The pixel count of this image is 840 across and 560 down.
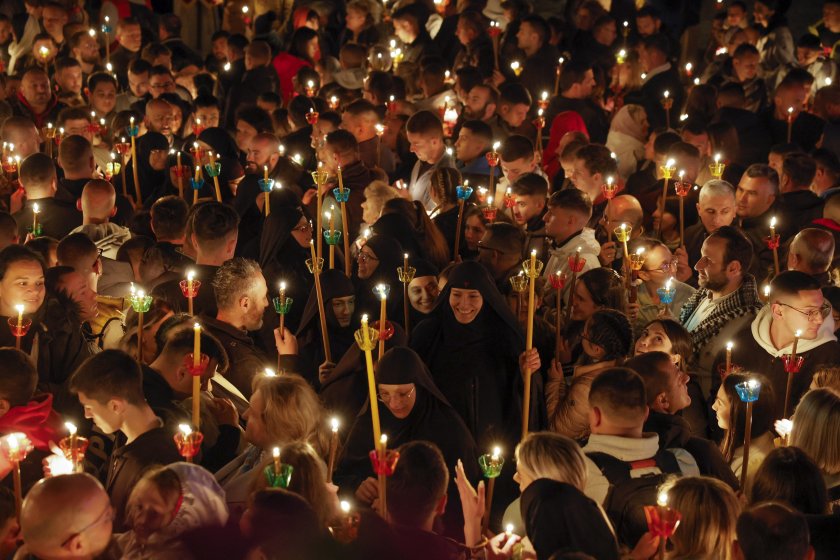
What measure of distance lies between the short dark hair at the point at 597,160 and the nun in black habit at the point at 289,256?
2376mm

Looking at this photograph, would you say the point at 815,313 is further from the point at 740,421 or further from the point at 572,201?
the point at 572,201

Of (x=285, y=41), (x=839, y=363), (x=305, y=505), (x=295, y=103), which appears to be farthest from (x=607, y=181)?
(x=285, y=41)

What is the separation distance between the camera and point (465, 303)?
729 centimetres

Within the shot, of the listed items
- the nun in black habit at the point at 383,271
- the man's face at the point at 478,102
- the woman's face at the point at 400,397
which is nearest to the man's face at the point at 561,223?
the nun in black habit at the point at 383,271

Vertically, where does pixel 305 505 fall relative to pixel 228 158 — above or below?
above

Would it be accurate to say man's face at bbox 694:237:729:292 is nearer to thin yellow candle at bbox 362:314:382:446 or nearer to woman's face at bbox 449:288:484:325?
woman's face at bbox 449:288:484:325

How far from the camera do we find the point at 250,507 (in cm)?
456

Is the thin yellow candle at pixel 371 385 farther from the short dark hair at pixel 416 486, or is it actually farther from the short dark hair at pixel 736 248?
the short dark hair at pixel 736 248

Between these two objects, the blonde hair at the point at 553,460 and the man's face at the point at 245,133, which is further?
the man's face at the point at 245,133

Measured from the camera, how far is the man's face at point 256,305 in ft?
24.9

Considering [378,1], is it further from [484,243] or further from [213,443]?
[213,443]

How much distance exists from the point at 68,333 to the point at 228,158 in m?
4.17

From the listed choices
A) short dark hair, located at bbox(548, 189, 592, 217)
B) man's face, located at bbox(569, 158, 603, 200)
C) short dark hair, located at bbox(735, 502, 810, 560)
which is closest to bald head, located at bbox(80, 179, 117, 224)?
short dark hair, located at bbox(548, 189, 592, 217)

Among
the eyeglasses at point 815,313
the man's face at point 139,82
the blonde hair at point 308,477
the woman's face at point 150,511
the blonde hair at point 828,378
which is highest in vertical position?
the woman's face at point 150,511
